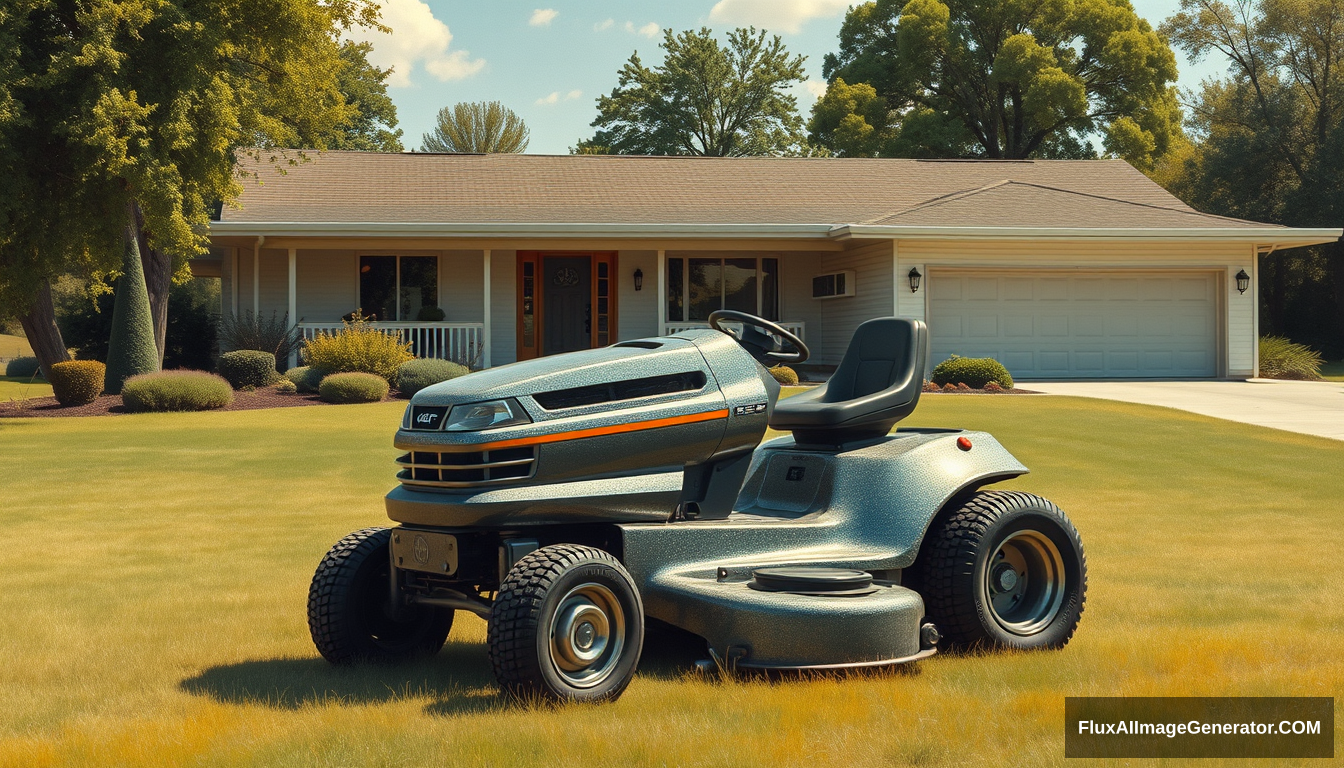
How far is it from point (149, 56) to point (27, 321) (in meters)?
6.76

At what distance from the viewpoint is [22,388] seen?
23609 millimetres

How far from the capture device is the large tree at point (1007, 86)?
1559 inches

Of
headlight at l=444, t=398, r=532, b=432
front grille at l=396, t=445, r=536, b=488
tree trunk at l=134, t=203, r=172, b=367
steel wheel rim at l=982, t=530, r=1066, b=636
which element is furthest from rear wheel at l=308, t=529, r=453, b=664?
tree trunk at l=134, t=203, r=172, b=367

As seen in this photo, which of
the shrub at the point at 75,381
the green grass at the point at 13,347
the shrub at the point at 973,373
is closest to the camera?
the shrub at the point at 75,381

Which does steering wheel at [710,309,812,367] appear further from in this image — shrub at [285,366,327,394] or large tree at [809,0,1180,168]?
large tree at [809,0,1180,168]

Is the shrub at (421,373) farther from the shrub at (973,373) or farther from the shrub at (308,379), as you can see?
the shrub at (973,373)

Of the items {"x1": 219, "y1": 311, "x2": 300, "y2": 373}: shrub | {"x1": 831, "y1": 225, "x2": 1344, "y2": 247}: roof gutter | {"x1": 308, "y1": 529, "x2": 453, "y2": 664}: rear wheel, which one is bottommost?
{"x1": 308, "y1": 529, "x2": 453, "y2": 664}: rear wheel

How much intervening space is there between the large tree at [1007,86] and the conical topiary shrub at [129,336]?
26848 millimetres

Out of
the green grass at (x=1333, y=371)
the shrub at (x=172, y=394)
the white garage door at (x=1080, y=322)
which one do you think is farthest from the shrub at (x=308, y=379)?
the green grass at (x=1333, y=371)

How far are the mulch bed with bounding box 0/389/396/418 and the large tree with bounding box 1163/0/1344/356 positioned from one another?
27866mm

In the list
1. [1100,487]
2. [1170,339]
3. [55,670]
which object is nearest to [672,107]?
[1170,339]

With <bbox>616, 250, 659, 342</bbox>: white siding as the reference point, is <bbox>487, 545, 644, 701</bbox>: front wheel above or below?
below

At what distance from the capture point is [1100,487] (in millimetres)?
10047

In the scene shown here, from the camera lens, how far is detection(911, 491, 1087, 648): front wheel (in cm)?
456
